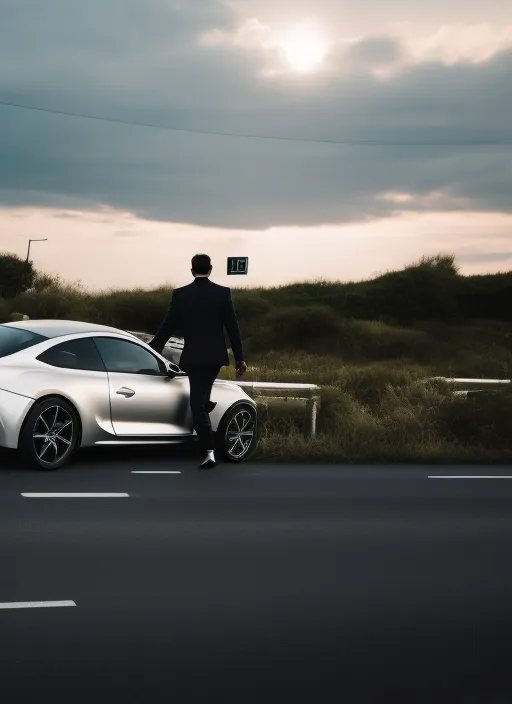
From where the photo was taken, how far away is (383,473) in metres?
13.8

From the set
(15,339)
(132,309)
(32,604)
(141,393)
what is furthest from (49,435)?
(132,309)

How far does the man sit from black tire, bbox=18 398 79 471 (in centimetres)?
136

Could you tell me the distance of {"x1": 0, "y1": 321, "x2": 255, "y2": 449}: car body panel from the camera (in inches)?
460

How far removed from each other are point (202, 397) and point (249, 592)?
5758mm

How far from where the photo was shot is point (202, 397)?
12.9 m

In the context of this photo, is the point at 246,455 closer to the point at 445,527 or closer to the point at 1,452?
the point at 1,452

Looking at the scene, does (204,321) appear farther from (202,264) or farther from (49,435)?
(49,435)

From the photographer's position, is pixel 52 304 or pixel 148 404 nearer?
pixel 148 404

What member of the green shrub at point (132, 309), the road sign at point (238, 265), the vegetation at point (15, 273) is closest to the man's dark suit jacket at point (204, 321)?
the road sign at point (238, 265)

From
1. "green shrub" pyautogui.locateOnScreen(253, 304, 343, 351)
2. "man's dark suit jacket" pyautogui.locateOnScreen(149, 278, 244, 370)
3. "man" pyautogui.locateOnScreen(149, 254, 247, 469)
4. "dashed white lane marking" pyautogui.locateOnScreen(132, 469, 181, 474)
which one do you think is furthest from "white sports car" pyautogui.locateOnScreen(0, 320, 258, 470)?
"green shrub" pyautogui.locateOnScreen(253, 304, 343, 351)

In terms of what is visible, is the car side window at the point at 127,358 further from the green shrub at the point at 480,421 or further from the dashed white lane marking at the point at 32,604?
the dashed white lane marking at the point at 32,604

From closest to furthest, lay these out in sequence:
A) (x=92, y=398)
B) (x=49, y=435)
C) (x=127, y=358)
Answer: (x=49, y=435), (x=92, y=398), (x=127, y=358)

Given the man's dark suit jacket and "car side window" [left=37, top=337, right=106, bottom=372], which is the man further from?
"car side window" [left=37, top=337, right=106, bottom=372]

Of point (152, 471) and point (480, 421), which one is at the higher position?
point (480, 421)
